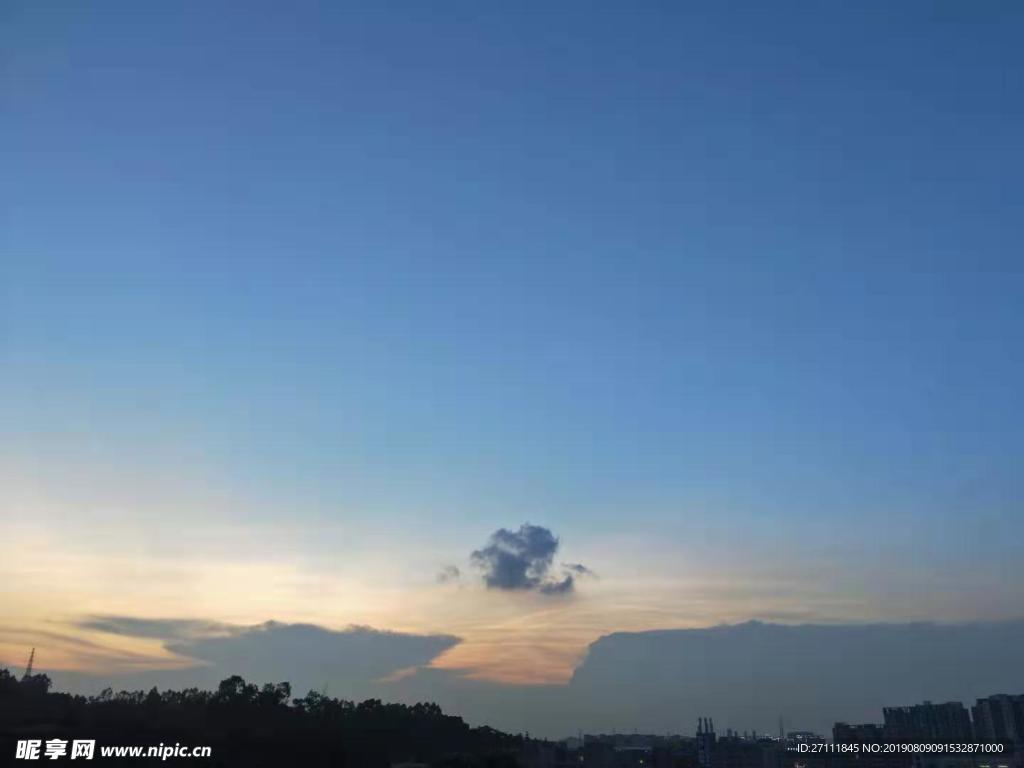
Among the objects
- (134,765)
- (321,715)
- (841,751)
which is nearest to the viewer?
(134,765)

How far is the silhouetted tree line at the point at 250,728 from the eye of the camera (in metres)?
80.1

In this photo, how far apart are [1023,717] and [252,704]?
18312 centimetres

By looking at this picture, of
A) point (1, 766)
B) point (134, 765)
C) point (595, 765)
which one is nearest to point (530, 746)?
point (595, 765)

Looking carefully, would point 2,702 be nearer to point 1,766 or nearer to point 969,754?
point 1,766

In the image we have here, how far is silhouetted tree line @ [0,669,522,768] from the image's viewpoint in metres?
80.1

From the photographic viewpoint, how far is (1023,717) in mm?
195875

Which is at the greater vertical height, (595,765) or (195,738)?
(195,738)

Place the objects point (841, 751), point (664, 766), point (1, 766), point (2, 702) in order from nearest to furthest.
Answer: point (1, 766) < point (2, 702) < point (841, 751) < point (664, 766)

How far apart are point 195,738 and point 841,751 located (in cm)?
15380

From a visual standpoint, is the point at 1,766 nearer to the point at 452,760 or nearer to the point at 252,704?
the point at 452,760

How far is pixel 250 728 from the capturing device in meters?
110

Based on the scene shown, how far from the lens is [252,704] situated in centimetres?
13238

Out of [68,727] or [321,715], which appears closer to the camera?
[68,727]

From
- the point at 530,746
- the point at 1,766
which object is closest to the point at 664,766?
the point at 530,746
